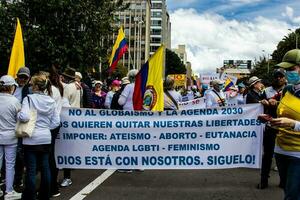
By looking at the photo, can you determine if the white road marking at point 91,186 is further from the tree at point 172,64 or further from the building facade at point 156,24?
the building facade at point 156,24

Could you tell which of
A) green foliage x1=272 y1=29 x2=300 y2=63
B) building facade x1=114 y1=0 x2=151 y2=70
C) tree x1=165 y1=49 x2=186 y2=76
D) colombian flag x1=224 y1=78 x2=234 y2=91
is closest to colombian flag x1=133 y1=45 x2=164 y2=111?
colombian flag x1=224 y1=78 x2=234 y2=91

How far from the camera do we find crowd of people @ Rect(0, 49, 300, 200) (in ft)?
13.9

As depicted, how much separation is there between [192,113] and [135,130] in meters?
0.91

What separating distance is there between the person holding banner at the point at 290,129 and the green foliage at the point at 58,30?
23.0 m

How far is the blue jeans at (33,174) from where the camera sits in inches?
241

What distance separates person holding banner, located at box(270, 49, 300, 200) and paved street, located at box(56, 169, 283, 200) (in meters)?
2.77

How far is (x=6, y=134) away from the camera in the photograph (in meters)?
6.52

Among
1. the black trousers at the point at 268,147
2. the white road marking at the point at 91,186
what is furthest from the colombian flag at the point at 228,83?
the black trousers at the point at 268,147

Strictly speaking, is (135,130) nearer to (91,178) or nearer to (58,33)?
(91,178)

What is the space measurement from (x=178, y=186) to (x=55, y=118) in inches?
95.0

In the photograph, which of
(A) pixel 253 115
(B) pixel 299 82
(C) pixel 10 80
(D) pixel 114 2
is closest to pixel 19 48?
(C) pixel 10 80

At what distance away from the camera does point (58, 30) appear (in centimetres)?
2742

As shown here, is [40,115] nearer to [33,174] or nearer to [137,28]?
[33,174]

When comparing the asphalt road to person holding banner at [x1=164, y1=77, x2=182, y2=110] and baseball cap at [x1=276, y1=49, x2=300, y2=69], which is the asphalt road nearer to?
person holding banner at [x1=164, y1=77, x2=182, y2=110]
